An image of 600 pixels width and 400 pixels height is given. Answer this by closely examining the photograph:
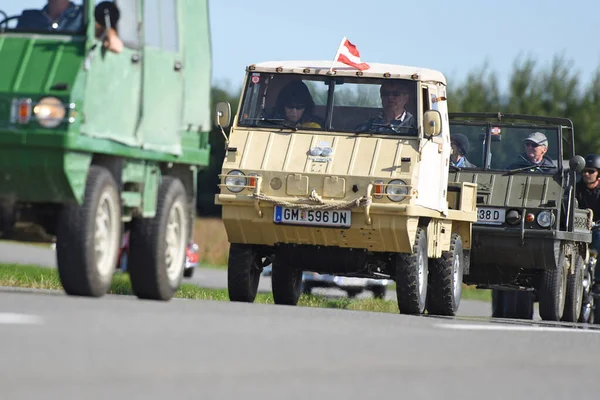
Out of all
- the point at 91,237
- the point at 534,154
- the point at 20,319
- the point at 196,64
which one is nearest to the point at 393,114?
the point at 196,64

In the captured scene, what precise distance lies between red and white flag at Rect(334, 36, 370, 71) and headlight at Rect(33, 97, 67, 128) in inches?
255

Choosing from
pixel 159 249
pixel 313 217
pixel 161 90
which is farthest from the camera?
pixel 313 217

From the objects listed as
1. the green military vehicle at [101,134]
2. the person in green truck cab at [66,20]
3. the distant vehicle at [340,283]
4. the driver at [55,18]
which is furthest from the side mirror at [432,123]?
the distant vehicle at [340,283]

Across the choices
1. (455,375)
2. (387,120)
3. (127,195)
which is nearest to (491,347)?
(455,375)

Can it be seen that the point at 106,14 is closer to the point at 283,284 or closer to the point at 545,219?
the point at 283,284

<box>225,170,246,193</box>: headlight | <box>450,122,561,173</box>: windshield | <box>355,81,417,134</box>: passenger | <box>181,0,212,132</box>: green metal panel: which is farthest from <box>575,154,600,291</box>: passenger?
<box>181,0,212,132</box>: green metal panel

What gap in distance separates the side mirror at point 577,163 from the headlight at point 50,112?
10.1m

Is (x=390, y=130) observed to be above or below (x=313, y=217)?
above

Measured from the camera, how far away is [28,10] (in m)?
11.7

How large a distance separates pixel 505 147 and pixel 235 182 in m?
5.86

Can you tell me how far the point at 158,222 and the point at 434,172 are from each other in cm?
493

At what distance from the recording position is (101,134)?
11273 millimetres

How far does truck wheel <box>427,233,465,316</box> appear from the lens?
1800 cm

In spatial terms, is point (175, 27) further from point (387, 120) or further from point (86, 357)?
point (86, 357)
